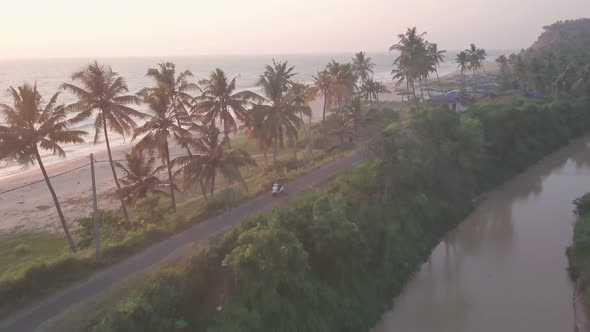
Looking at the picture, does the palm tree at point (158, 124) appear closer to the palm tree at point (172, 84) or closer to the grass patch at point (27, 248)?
the palm tree at point (172, 84)

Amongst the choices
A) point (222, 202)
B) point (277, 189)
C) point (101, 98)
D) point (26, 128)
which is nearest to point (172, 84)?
point (101, 98)

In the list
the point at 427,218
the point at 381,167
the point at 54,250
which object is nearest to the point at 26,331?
the point at 54,250

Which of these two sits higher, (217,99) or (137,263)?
(217,99)

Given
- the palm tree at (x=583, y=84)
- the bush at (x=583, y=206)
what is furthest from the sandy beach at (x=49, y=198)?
the palm tree at (x=583, y=84)

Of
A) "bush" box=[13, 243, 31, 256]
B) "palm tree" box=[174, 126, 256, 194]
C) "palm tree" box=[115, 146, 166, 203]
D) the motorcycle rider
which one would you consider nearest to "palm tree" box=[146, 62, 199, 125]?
"palm tree" box=[174, 126, 256, 194]

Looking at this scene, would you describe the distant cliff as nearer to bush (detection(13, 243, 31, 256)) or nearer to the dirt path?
the dirt path

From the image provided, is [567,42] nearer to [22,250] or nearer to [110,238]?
[110,238]

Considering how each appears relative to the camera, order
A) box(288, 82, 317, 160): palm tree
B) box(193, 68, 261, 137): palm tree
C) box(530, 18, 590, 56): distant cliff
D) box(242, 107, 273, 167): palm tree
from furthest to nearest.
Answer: box(530, 18, 590, 56): distant cliff
box(288, 82, 317, 160): palm tree
box(242, 107, 273, 167): palm tree
box(193, 68, 261, 137): palm tree
